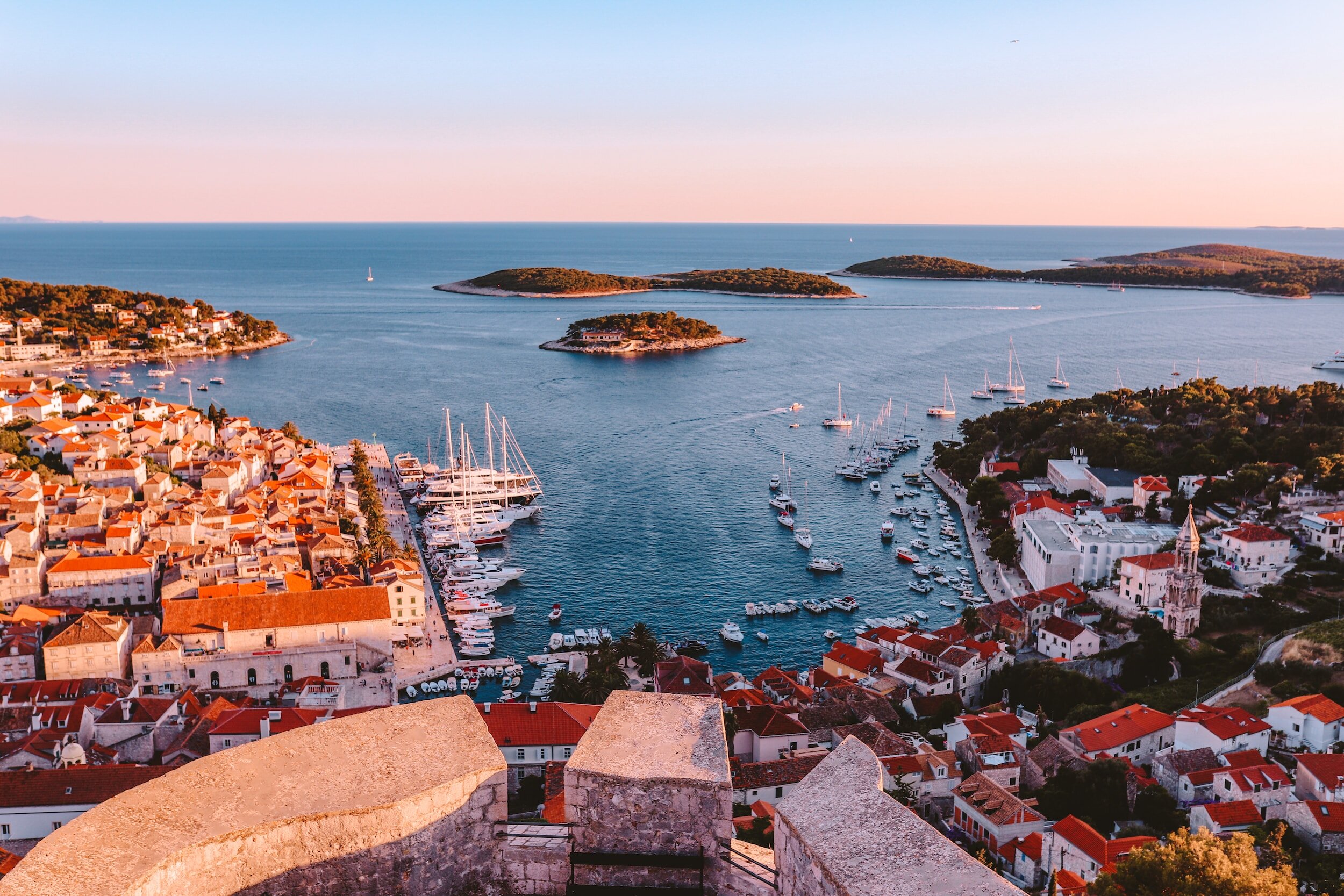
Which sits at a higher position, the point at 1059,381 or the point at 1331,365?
the point at 1331,365

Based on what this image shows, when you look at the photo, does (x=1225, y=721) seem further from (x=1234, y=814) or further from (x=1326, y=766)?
(x=1234, y=814)

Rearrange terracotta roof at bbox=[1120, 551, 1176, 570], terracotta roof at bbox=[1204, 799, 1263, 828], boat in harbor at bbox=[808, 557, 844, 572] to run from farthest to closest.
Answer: boat in harbor at bbox=[808, 557, 844, 572] < terracotta roof at bbox=[1120, 551, 1176, 570] < terracotta roof at bbox=[1204, 799, 1263, 828]

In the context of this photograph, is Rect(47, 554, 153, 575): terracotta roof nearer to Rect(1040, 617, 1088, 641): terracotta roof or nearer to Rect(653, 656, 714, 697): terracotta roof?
Rect(653, 656, 714, 697): terracotta roof

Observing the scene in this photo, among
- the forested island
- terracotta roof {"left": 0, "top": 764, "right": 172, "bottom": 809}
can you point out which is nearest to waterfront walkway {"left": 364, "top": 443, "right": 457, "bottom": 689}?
terracotta roof {"left": 0, "top": 764, "right": 172, "bottom": 809}

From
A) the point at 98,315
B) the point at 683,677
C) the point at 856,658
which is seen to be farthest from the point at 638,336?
the point at 683,677

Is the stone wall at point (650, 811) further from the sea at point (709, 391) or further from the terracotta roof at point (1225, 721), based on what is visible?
the sea at point (709, 391)

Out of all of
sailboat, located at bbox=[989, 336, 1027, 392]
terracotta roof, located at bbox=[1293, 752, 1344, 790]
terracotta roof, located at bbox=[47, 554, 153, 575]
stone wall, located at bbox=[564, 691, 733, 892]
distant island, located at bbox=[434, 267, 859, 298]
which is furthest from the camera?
distant island, located at bbox=[434, 267, 859, 298]

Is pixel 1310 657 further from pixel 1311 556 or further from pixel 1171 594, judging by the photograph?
pixel 1311 556

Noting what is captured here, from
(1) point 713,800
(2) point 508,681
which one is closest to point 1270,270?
(2) point 508,681
